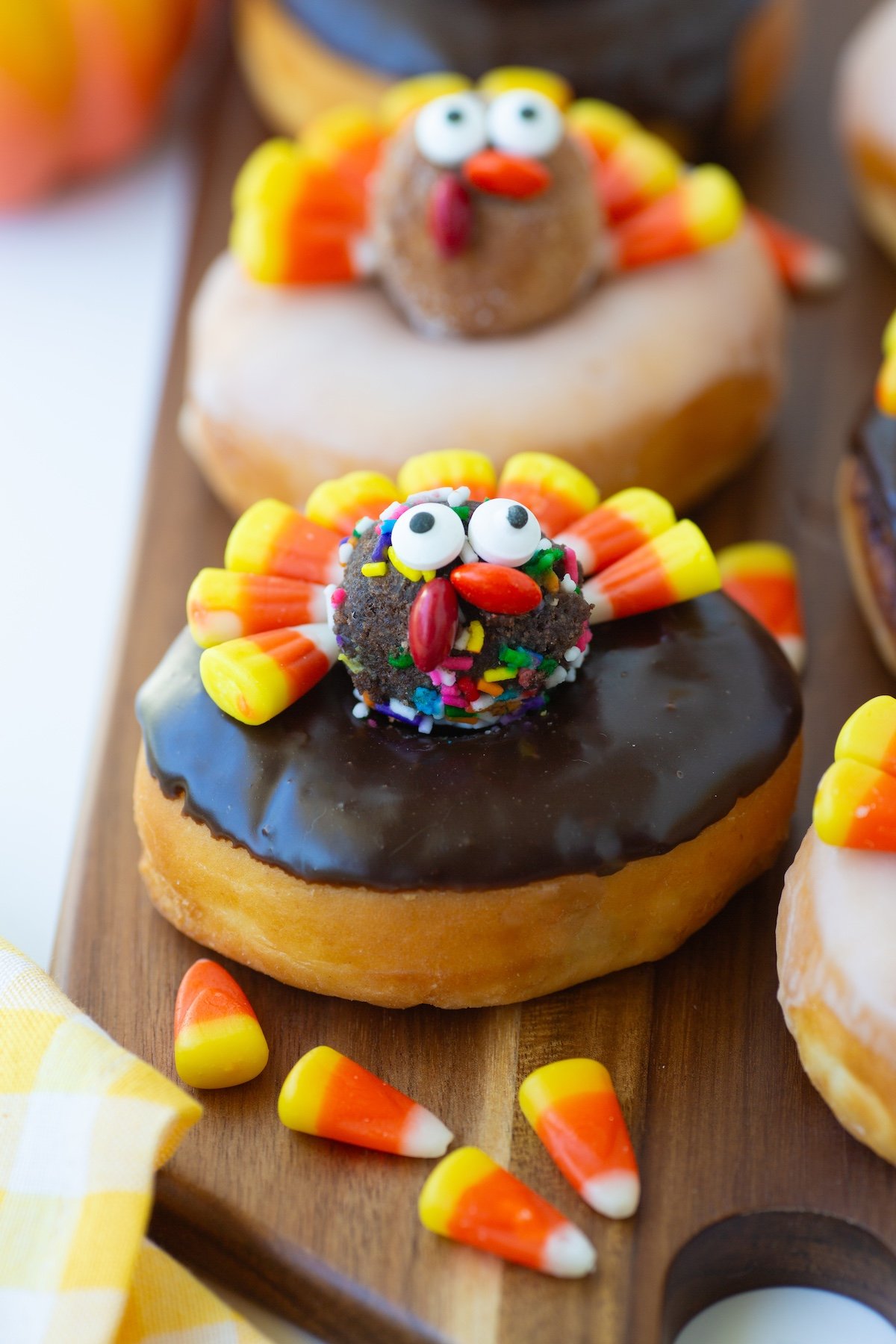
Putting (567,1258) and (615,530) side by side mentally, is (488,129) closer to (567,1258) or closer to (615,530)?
(615,530)

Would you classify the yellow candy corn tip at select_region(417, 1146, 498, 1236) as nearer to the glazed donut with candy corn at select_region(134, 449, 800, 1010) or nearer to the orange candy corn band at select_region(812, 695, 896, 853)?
the glazed donut with candy corn at select_region(134, 449, 800, 1010)

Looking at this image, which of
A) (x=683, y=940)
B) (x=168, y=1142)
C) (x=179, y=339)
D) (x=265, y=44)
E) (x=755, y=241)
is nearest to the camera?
(x=168, y=1142)

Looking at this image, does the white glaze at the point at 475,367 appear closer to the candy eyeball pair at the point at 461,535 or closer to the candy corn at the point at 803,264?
the candy corn at the point at 803,264

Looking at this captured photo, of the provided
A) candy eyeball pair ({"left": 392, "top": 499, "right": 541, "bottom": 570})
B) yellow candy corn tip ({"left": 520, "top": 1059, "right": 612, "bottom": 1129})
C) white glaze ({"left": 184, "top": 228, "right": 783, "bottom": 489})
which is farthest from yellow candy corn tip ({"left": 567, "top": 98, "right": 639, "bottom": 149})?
yellow candy corn tip ({"left": 520, "top": 1059, "right": 612, "bottom": 1129})

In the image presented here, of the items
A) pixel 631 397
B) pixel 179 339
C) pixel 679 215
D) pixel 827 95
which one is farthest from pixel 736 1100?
pixel 827 95

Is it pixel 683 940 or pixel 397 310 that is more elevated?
pixel 397 310

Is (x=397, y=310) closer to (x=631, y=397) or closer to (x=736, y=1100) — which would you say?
(x=631, y=397)
